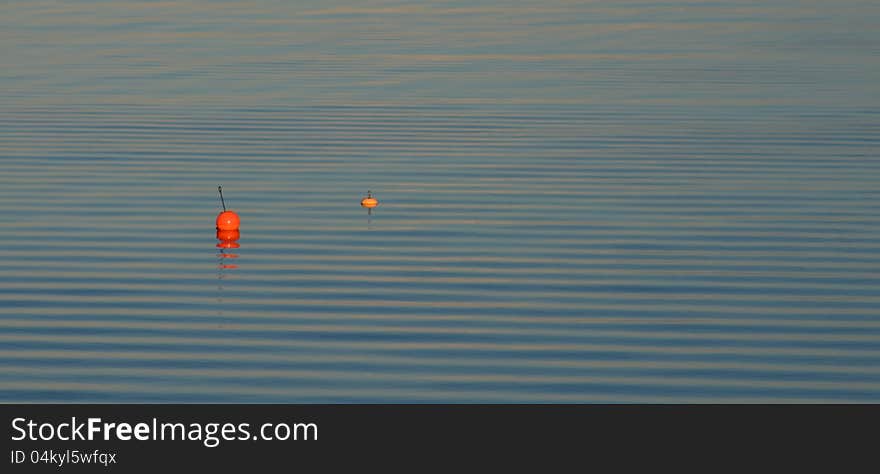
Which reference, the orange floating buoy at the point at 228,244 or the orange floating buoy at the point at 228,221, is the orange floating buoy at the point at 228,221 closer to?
the orange floating buoy at the point at 228,221

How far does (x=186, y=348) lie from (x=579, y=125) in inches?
502

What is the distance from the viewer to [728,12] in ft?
145

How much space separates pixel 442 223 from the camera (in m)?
18.8

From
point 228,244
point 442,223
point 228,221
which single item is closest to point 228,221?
point 228,221

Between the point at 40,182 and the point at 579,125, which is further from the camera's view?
the point at 579,125

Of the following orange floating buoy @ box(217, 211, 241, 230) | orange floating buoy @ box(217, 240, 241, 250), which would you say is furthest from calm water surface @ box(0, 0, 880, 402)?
orange floating buoy @ box(217, 211, 241, 230)

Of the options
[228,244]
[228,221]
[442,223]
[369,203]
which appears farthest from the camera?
[369,203]

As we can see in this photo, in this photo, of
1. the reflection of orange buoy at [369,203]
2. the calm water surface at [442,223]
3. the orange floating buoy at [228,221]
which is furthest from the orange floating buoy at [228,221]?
the reflection of orange buoy at [369,203]

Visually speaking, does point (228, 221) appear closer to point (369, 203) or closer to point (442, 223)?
point (369, 203)

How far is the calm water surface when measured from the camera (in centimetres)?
1340

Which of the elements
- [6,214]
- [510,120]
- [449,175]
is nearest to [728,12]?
[510,120]

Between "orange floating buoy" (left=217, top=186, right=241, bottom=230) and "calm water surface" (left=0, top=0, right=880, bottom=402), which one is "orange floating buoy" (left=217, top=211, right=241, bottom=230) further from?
"calm water surface" (left=0, top=0, right=880, bottom=402)

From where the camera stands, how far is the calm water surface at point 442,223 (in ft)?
44.0
